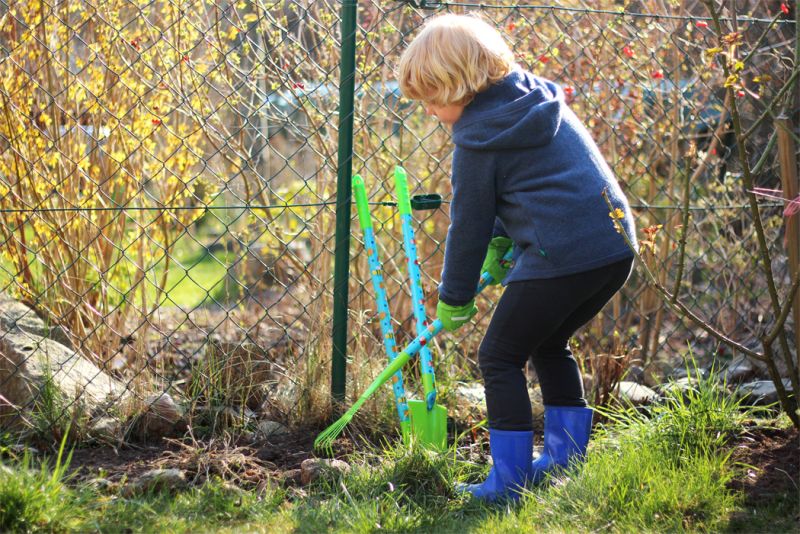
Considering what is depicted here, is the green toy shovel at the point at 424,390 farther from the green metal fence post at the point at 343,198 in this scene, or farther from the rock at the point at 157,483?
the rock at the point at 157,483

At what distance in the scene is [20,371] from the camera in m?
3.14

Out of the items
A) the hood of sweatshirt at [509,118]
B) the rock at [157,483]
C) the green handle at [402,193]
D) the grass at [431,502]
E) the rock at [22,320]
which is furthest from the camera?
the rock at [22,320]

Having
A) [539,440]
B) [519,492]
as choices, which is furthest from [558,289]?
[539,440]

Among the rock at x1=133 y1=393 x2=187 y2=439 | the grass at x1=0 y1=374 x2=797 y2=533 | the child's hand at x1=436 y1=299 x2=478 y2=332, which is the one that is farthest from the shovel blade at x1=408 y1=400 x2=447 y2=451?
the rock at x1=133 y1=393 x2=187 y2=439

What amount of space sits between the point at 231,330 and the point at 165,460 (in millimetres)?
1697

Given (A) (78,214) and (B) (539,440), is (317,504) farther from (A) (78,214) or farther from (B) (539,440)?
(A) (78,214)

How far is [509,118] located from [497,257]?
0.53 meters

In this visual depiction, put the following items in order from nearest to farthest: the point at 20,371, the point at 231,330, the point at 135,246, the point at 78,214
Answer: the point at 20,371
the point at 78,214
the point at 135,246
the point at 231,330

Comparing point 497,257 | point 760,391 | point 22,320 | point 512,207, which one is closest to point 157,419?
point 22,320

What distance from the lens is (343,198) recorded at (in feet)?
10.2

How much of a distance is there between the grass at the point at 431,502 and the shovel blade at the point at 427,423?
12 centimetres

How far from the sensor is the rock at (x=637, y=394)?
3.48 m

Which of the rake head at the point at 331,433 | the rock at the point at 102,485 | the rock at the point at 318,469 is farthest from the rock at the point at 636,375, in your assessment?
the rock at the point at 102,485

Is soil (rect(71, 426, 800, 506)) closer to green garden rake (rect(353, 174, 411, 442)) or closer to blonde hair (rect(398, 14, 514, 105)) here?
green garden rake (rect(353, 174, 411, 442))
